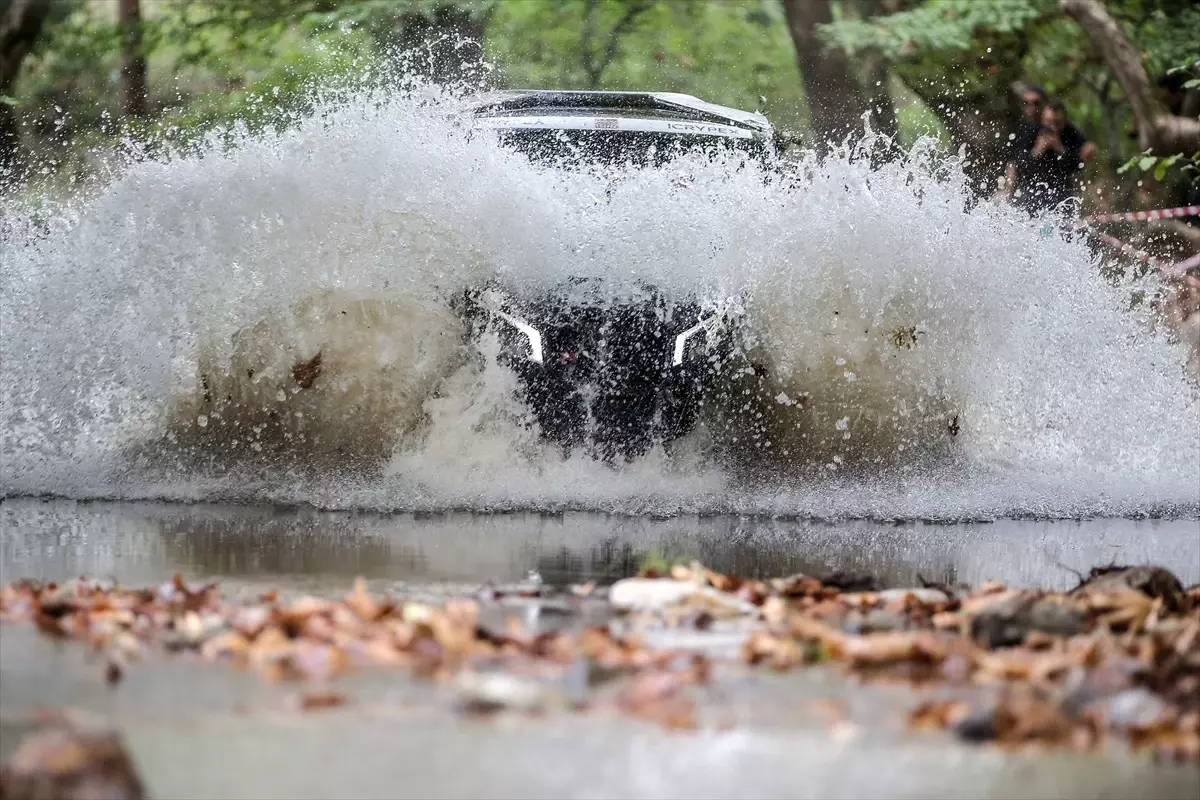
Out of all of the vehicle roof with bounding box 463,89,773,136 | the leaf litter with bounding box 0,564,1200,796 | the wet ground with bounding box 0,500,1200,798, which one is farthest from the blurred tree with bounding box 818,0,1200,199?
the wet ground with bounding box 0,500,1200,798

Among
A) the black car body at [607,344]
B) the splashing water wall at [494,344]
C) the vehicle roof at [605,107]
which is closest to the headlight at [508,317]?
the black car body at [607,344]

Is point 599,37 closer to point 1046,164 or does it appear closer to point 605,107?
point 1046,164

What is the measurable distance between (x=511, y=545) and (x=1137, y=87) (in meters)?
15.2

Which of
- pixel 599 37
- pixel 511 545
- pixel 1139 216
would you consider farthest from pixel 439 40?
pixel 511 545

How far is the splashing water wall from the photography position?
28.4 ft

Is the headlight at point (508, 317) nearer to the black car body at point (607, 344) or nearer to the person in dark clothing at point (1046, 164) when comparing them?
the black car body at point (607, 344)

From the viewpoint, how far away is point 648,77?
Result: 94.6 feet

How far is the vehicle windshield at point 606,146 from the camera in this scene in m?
9.01

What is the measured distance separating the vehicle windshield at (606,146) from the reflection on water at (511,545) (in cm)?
203

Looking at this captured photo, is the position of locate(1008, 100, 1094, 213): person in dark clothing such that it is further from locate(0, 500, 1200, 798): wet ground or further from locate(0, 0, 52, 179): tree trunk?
locate(0, 500, 1200, 798): wet ground

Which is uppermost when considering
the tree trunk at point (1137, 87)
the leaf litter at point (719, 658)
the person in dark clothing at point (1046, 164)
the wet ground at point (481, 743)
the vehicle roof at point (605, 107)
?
the tree trunk at point (1137, 87)

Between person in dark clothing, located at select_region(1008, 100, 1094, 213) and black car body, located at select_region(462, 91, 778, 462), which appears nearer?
black car body, located at select_region(462, 91, 778, 462)

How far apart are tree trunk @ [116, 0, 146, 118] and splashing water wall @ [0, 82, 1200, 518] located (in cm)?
1754

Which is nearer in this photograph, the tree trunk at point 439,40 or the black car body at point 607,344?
the black car body at point 607,344
